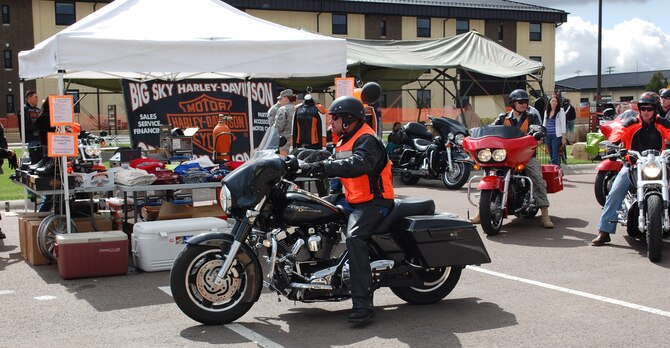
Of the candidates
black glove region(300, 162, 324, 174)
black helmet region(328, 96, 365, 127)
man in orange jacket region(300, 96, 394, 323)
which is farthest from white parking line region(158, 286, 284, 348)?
black helmet region(328, 96, 365, 127)

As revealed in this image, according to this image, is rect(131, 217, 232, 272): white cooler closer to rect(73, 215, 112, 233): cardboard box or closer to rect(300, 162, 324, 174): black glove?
rect(73, 215, 112, 233): cardboard box

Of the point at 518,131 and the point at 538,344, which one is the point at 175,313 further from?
the point at 518,131

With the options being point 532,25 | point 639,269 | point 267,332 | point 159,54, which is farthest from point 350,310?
point 532,25

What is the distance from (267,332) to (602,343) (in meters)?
2.51

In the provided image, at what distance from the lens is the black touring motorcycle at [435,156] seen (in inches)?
631

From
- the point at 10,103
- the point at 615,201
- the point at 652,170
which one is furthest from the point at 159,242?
the point at 10,103

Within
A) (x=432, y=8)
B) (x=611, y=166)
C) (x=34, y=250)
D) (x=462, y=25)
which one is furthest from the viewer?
(x=462, y=25)

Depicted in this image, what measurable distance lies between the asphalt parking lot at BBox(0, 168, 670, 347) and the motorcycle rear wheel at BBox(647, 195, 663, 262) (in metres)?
0.14

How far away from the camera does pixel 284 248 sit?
6.27m

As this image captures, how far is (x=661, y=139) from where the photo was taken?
933cm

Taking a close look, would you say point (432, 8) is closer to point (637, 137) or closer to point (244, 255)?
point (637, 137)

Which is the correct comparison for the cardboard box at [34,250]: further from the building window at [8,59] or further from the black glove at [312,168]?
the building window at [8,59]

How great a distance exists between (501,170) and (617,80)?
10443 cm

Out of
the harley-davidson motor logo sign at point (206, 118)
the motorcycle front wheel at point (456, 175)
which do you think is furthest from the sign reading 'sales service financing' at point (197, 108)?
the motorcycle front wheel at point (456, 175)
